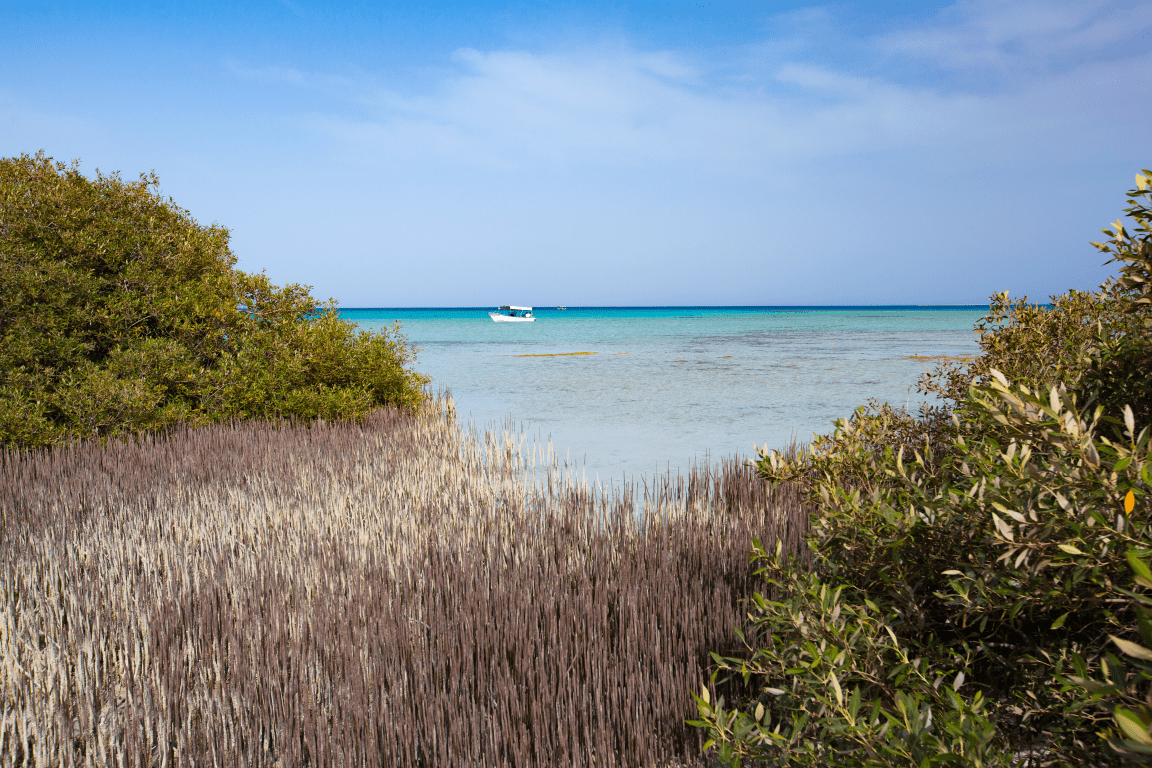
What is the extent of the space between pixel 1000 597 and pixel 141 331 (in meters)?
9.73

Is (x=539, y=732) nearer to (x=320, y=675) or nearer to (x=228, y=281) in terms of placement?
(x=320, y=675)

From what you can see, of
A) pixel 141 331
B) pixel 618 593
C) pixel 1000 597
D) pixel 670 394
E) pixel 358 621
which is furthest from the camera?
pixel 670 394

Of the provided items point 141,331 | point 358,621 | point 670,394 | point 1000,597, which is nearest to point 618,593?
point 358,621

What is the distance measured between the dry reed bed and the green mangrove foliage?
797 mm

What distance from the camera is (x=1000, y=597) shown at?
169cm

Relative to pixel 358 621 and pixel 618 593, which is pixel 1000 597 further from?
pixel 358 621

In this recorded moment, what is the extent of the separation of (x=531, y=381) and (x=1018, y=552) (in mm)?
15986

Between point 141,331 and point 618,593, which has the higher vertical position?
point 141,331

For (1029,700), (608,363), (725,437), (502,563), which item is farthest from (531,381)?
(1029,700)

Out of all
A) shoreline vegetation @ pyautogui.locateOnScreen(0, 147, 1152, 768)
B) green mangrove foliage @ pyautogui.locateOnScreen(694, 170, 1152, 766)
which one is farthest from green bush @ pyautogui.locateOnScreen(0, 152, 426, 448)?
green mangrove foliage @ pyautogui.locateOnScreen(694, 170, 1152, 766)

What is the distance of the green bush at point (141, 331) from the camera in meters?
7.29

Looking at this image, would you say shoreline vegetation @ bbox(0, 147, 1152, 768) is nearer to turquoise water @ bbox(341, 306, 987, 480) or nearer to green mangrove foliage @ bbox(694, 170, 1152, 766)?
green mangrove foliage @ bbox(694, 170, 1152, 766)

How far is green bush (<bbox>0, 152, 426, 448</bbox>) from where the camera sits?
23.9ft

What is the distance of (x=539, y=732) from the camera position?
7.64ft
